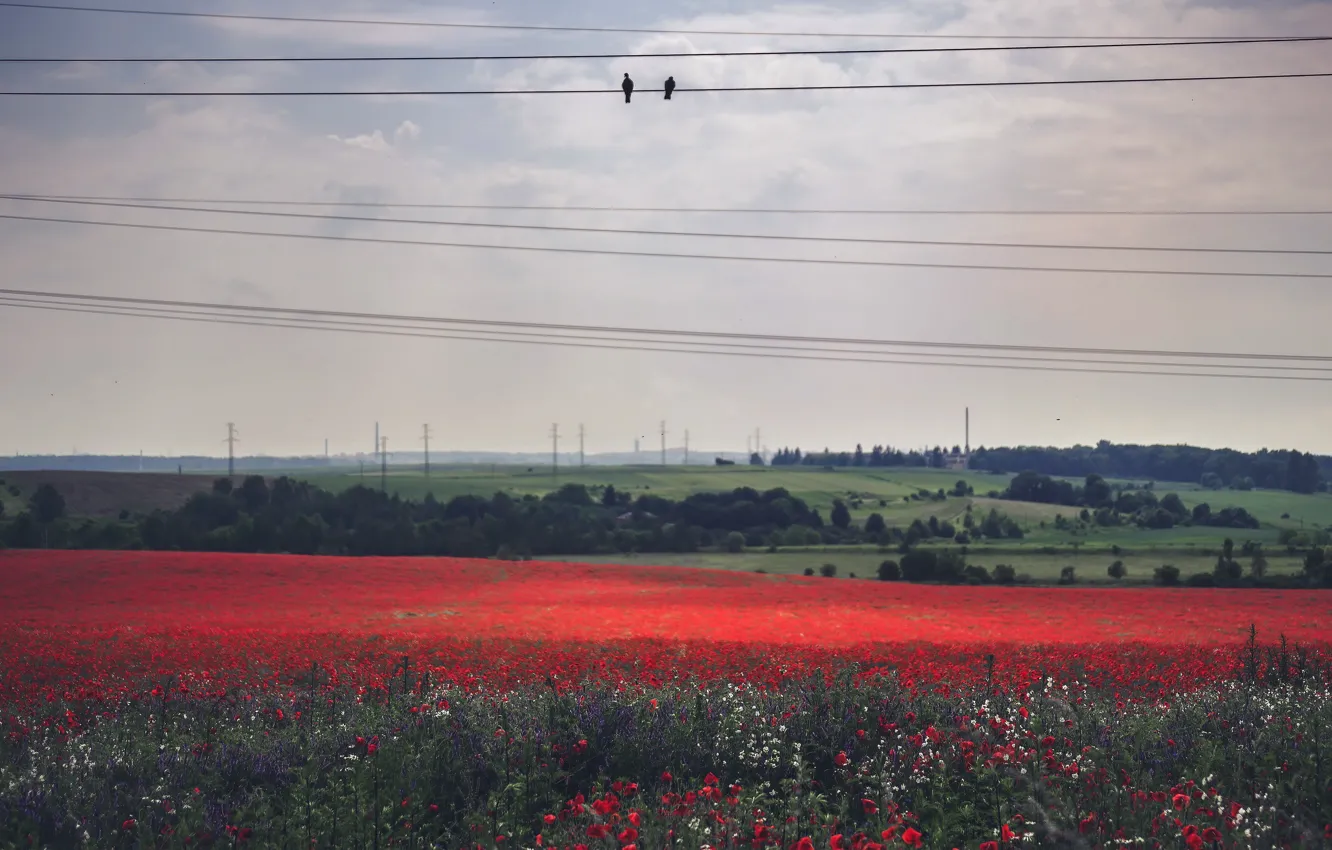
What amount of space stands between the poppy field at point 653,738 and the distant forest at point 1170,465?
88.7 m

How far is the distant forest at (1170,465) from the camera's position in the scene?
101 metres

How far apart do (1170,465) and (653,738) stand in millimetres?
124325

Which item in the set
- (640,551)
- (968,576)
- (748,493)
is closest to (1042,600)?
(968,576)

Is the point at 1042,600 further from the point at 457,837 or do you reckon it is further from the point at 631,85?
the point at 457,837

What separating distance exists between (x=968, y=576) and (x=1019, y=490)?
3093 inches

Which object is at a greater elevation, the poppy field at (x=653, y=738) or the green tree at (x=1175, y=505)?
the poppy field at (x=653, y=738)

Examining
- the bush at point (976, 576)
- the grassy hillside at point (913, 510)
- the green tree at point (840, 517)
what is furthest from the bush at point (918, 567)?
the green tree at point (840, 517)

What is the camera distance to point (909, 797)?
10039 millimetres

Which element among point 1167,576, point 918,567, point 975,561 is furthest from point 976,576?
point 975,561

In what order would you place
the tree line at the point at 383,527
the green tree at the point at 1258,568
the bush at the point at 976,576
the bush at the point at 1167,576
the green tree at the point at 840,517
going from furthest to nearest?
the green tree at the point at 840,517 < the tree line at the point at 383,527 < the bush at the point at 976,576 < the bush at the point at 1167,576 < the green tree at the point at 1258,568

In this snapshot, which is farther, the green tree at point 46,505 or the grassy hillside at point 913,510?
the grassy hillside at point 913,510

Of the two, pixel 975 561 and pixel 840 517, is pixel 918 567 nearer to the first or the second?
pixel 975 561

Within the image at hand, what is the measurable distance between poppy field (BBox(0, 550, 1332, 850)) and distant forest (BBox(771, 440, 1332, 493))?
88681mm

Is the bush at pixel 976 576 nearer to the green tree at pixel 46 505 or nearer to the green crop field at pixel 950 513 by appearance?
the green crop field at pixel 950 513
